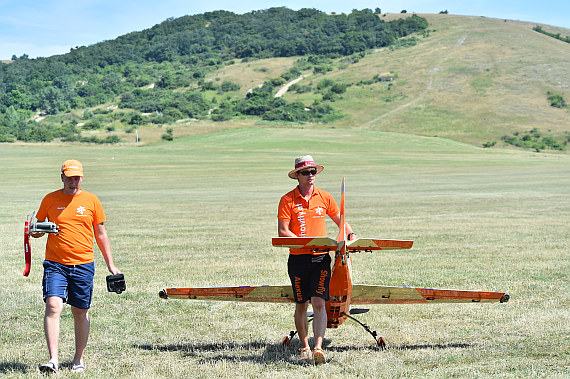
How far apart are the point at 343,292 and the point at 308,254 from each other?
579mm

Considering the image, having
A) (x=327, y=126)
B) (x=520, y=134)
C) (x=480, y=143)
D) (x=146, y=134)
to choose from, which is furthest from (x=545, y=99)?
(x=146, y=134)

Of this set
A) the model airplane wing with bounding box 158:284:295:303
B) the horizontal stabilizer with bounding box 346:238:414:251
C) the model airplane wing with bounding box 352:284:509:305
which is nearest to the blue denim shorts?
the model airplane wing with bounding box 158:284:295:303

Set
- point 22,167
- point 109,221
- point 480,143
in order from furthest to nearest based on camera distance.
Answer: point 480,143, point 22,167, point 109,221

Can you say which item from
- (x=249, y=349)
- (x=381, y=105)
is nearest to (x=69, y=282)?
(x=249, y=349)

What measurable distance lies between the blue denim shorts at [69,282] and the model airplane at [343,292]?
930 mm

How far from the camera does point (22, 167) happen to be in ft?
205

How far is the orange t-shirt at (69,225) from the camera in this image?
6.53 m

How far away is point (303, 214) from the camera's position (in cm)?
705

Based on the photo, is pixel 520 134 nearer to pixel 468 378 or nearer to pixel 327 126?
pixel 327 126

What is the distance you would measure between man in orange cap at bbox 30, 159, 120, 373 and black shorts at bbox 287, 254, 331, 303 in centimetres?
199

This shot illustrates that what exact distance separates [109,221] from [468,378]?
17.9 m

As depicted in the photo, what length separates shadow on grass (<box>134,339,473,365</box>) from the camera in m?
7.27

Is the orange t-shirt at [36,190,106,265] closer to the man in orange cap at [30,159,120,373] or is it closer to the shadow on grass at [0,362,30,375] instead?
the man in orange cap at [30,159,120,373]

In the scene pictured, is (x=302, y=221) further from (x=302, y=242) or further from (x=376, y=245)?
(x=376, y=245)
